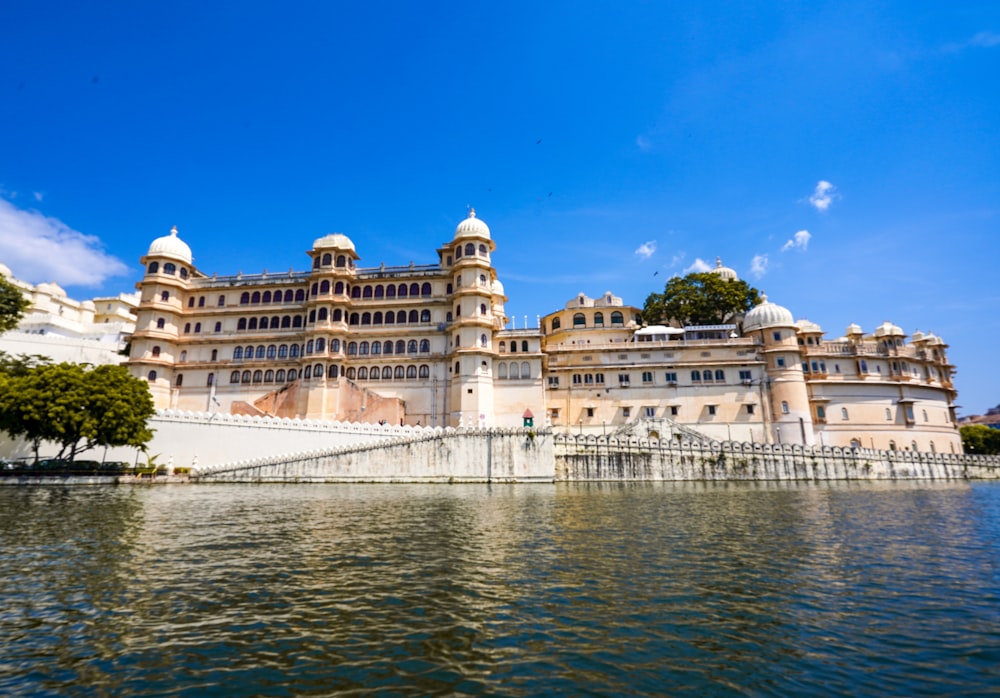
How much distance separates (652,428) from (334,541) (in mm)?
37748

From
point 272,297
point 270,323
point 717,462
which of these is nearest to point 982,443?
point 717,462

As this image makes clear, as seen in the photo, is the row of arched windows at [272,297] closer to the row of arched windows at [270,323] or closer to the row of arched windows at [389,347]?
the row of arched windows at [270,323]

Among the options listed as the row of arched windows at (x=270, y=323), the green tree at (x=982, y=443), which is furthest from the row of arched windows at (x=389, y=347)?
the green tree at (x=982, y=443)

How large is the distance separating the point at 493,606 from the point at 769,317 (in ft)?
181

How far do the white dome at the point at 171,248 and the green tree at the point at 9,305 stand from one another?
1302 cm

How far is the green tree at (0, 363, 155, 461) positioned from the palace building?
14.9 meters

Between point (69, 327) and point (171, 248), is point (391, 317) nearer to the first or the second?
point (171, 248)

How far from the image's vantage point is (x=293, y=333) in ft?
182

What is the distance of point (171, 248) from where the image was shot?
189ft

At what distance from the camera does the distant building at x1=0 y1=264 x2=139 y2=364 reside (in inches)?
2480

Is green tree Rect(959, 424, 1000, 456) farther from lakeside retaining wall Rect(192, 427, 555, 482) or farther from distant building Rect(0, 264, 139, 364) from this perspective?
distant building Rect(0, 264, 139, 364)

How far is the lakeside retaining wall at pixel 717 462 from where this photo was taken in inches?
1686

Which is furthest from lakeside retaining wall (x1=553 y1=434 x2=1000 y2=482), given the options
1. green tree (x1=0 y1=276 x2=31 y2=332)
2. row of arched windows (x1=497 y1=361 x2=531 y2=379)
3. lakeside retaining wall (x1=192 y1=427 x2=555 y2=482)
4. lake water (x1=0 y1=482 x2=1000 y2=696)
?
green tree (x1=0 y1=276 x2=31 y2=332)

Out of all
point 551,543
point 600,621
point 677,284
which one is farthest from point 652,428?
point 600,621
